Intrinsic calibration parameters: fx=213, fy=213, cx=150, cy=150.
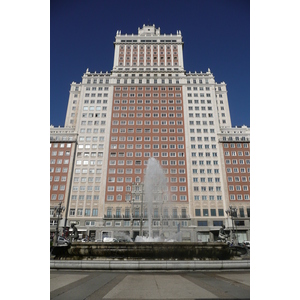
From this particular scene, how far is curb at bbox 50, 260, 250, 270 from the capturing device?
7949 millimetres

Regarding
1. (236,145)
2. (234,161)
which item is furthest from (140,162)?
(236,145)

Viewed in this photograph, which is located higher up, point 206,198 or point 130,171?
point 130,171

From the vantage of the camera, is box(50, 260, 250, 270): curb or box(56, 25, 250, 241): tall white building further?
box(56, 25, 250, 241): tall white building

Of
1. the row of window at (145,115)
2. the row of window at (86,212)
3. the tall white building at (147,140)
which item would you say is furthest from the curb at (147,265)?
the row of window at (145,115)

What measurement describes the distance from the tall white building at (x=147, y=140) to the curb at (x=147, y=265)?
28852 mm

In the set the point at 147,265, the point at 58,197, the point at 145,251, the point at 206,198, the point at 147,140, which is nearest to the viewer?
the point at 147,265

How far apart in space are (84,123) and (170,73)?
26.4 m

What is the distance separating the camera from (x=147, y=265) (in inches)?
313

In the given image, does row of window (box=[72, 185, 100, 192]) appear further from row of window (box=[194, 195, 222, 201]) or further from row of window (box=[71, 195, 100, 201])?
row of window (box=[194, 195, 222, 201])

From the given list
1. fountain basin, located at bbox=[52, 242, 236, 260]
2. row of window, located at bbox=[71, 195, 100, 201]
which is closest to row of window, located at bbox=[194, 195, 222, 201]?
row of window, located at bbox=[71, 195, 100, 201]

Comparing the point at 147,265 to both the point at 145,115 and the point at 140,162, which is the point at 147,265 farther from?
the point at 145,115

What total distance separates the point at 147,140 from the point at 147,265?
42228 mm

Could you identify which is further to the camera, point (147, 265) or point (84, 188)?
point (84, 188)

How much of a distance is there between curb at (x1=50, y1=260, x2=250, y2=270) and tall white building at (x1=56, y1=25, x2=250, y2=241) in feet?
94.7
